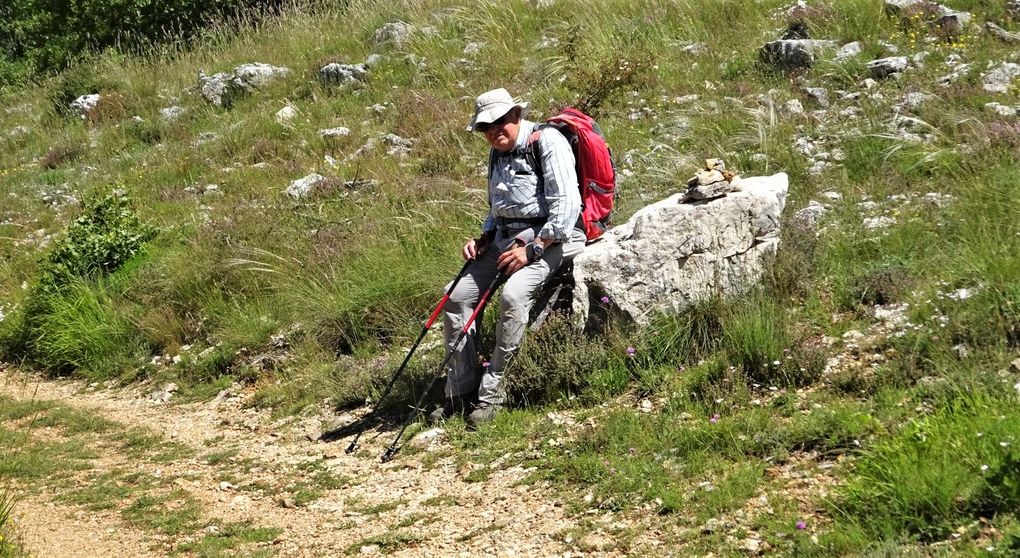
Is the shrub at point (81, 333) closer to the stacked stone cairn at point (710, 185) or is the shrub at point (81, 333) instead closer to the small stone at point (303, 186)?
the small stone at point (303, 186)

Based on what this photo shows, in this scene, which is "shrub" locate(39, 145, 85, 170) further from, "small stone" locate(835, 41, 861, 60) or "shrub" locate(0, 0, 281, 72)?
"small stone" locate(835, 41, 861, 60)

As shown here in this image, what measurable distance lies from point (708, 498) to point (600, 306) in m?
2.12

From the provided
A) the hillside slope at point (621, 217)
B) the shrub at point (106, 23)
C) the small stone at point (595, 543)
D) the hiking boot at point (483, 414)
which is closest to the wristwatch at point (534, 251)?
the hillside slope at point (621, 217)

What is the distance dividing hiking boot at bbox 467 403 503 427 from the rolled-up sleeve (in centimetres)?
124

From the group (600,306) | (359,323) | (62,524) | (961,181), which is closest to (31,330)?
(359,323)

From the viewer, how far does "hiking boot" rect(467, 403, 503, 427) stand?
6340 mm

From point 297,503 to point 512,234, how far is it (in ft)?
7.60

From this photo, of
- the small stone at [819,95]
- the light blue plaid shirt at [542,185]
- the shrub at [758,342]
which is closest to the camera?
the shrub at [758,342]

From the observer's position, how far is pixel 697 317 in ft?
20.7

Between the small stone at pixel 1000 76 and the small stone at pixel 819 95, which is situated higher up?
the small stone at pixel 1000 76

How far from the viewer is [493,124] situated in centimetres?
612

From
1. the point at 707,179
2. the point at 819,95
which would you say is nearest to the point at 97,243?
the point at 707,179

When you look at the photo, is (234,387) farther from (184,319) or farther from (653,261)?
(653,261)

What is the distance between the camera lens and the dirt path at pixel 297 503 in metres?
5.13
